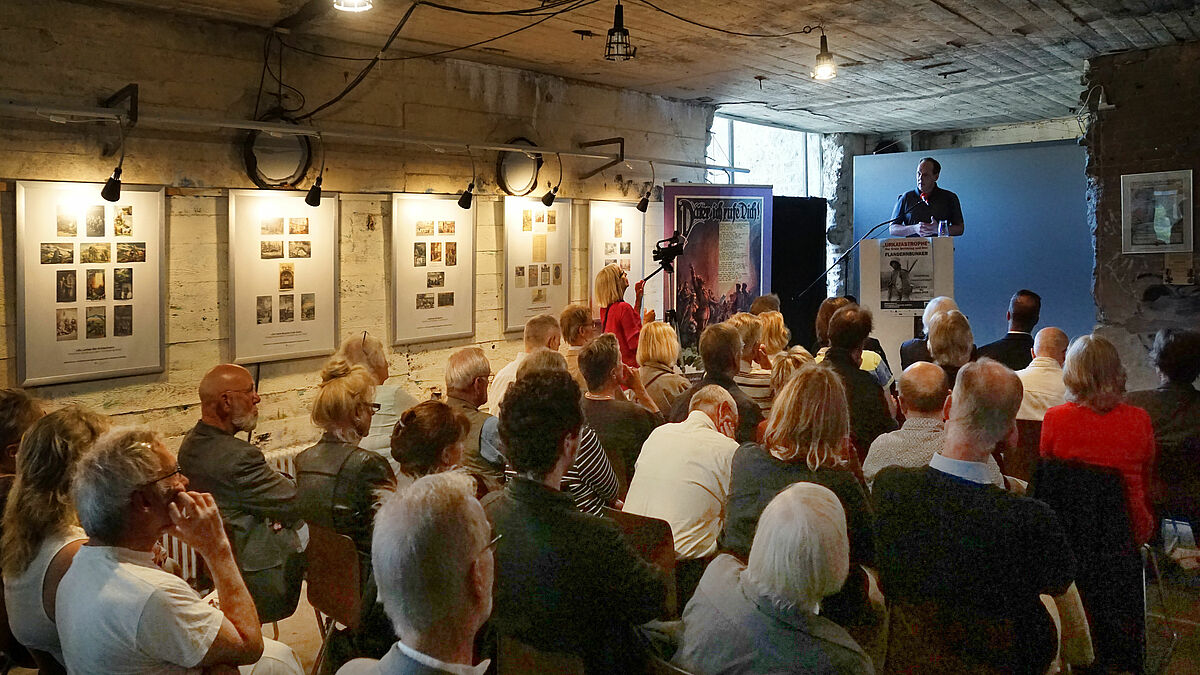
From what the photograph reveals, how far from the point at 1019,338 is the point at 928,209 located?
2579mm

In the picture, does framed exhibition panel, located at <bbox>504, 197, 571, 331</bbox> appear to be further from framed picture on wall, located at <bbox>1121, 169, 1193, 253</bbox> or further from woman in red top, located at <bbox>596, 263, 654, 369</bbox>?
framed picture on wall, located at <bbox>1121, 169, 1193, 253</bbox>

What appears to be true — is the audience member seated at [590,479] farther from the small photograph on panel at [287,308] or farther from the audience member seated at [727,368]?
the small photograph on panel at [287,308]

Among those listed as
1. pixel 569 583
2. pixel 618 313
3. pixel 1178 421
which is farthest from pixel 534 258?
pixel 569 583

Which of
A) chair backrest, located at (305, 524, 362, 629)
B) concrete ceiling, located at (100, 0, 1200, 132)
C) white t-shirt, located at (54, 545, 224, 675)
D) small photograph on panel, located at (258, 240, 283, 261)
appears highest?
concrete ceiling, located at (100, 0, 1200, 132)

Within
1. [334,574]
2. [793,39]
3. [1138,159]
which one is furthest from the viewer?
[1138,159]

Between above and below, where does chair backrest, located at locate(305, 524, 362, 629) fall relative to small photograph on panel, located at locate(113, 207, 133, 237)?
below

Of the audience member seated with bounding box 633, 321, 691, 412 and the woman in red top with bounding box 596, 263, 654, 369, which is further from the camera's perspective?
the woman in red top with bounding box 596, 263, 654, 369

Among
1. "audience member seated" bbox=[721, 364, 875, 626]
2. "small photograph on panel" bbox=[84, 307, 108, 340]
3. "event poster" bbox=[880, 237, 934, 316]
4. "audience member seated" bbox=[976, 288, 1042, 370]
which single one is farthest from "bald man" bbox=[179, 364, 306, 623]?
"event poster" bbox=[880, 237, 934, 316]

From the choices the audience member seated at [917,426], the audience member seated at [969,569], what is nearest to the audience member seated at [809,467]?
the audience member seated at [969,569]

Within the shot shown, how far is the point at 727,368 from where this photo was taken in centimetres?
415

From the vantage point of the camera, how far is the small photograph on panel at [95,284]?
15.3 ft

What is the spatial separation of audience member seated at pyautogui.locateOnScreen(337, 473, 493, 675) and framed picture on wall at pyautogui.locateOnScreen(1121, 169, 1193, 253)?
262 inches

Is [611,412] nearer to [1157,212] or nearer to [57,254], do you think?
[57,254]

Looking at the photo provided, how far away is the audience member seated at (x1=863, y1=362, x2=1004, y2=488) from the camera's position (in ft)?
11.0
